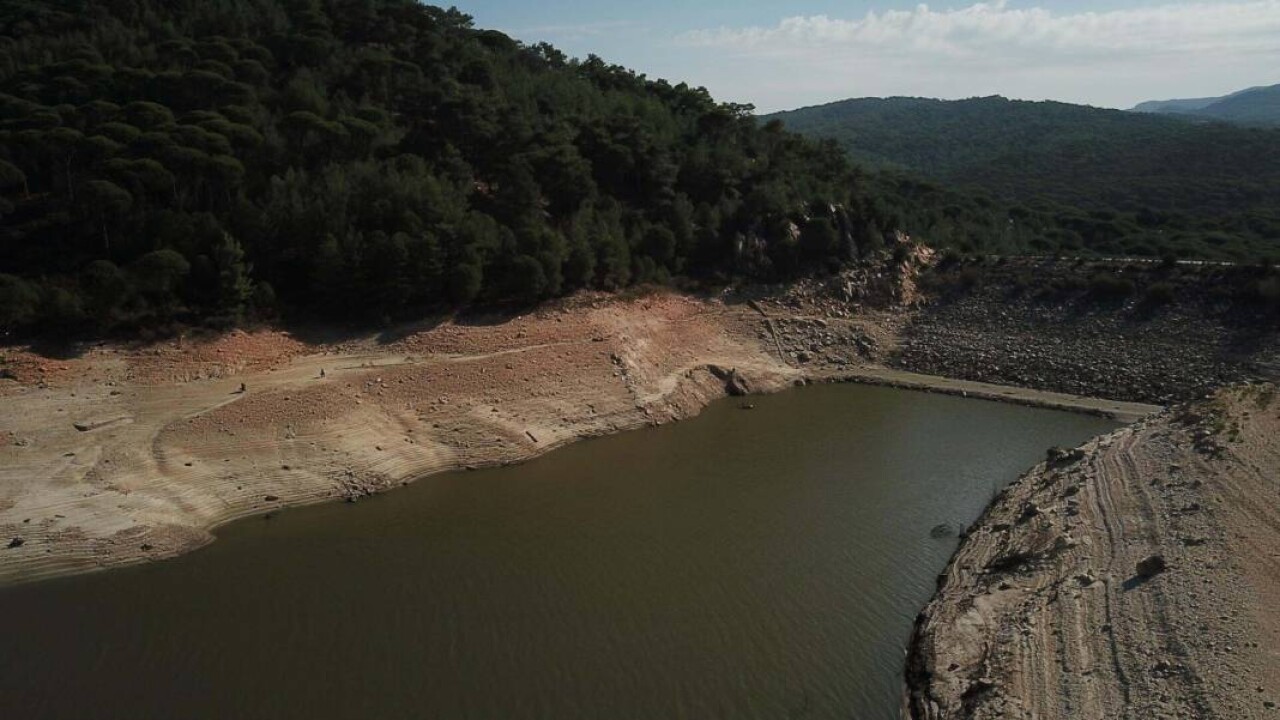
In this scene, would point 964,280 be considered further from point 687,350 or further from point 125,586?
point 125,586

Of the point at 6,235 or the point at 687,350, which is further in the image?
the point at 687,350

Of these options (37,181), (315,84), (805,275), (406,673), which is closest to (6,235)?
(37,181)

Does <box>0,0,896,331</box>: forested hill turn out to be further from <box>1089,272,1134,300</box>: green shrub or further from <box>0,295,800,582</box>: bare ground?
<box>1089,272,1134,300</box>: green shrub

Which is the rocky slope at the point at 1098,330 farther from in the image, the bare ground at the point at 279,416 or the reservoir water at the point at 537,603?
the bare ground at the point at 279,416

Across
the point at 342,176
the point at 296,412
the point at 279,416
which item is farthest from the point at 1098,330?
the point at 279,416

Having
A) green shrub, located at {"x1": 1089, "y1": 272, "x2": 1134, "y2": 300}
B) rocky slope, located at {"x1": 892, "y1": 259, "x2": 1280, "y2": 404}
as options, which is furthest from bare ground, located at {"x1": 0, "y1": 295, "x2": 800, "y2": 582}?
green shrub, located at {"x1": 1089, "y1": 272, "x2": 1134, "y2": 300}

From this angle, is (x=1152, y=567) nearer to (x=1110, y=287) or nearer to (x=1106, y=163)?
(x=1110, y=287)
